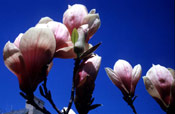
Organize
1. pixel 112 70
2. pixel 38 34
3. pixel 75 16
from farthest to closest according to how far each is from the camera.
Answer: pixel 112 70, pixel 75 16, pixel 38 34

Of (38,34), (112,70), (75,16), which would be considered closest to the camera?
(38,34)

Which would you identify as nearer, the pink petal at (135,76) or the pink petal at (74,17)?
the pink petal at (74,17)

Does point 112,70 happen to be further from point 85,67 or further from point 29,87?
point 29,87

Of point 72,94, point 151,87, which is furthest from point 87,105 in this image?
point 151,87

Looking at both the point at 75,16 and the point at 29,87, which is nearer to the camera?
the point at 29,87

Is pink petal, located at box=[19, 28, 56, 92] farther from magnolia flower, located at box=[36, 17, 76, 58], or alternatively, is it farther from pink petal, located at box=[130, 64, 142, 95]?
pink petal, located at box=[130, 64, 142, 95]

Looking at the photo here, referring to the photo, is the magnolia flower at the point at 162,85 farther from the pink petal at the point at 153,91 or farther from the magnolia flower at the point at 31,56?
the magnolia flower at the point at 31,56

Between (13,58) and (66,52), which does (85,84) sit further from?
(13,58)

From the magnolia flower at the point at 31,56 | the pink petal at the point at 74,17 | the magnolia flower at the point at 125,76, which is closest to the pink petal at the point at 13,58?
the magnolia flower at the point at 31,56
